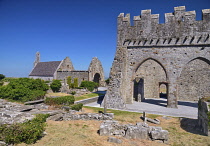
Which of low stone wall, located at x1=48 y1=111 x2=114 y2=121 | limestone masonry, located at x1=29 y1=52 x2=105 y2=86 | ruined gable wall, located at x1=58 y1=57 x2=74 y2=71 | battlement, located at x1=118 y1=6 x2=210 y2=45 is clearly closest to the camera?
low stone wall, located at x1=48 y1=111 x2=114 y2=121

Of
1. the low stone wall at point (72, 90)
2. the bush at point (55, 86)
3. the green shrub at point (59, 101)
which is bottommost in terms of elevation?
the green shrub at point (59, 101)

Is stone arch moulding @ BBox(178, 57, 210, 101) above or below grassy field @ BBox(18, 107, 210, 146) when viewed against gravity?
above

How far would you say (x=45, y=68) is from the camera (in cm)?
3628

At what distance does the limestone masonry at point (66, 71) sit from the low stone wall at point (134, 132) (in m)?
20.2

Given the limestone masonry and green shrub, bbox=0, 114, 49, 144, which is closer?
green shrub, bbox=0, 114, 49, 144

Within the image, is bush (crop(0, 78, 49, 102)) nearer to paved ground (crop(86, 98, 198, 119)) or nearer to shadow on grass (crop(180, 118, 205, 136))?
paved ground (crop(86, 98, 198, 119))

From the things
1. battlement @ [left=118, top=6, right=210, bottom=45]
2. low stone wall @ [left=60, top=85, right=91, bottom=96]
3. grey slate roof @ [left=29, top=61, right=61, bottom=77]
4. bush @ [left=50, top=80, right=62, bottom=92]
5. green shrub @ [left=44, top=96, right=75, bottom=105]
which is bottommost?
green shrub @ [left=44, top=96, right=75, bottom=105]

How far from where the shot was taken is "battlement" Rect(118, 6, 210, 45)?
13481mm

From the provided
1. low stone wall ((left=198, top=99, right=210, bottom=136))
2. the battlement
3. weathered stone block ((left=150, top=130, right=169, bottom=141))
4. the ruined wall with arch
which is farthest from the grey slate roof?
low stone wall ((left=198, top=99, right=210, bottom=136))

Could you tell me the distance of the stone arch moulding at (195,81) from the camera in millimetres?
17953

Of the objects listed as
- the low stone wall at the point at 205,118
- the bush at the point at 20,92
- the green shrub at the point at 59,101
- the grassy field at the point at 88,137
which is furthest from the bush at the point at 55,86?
the low stone wall at the point at 205,118

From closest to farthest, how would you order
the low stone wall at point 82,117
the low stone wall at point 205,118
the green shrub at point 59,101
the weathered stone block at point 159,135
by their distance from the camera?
1. the weathered stone block at point 159,135
2. the low stone wall at point 205,118
3. the low stone wall at point 82,117
4. the green shrub at point 59,101

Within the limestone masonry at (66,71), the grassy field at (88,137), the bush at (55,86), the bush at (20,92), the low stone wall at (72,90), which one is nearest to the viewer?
the grassy field at (88,137)

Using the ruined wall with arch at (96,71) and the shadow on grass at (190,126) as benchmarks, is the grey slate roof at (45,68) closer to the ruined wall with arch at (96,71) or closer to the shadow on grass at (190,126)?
the ruined wall with arch at (96,71)
